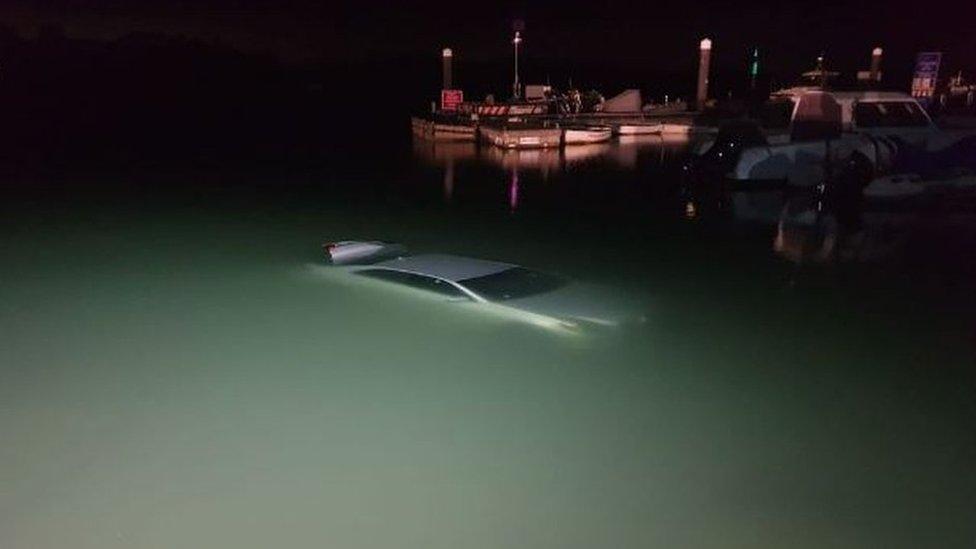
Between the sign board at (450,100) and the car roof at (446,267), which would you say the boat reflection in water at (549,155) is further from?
the car roof at (446,267)

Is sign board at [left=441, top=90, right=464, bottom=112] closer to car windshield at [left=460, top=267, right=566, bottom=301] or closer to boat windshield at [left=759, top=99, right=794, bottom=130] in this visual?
boat windshield at [left=759, top=99, right=794, bottom=130]

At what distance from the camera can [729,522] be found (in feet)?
19.5

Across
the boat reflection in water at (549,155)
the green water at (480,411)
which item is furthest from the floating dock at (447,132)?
the green water at (480,411)

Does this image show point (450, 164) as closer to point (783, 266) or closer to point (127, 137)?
point (783, 266)

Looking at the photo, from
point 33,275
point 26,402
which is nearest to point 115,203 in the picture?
point 33,275

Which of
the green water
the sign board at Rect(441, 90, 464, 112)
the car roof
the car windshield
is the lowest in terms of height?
the green water

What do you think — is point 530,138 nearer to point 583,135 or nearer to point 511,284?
point 583,135

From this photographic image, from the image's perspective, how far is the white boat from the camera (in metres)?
35.3

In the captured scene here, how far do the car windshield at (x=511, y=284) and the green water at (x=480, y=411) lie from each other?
44cm

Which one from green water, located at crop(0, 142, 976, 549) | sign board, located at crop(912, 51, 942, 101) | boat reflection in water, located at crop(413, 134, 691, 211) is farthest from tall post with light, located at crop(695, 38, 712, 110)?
green water, located at crop(0, 142, 976, 549)

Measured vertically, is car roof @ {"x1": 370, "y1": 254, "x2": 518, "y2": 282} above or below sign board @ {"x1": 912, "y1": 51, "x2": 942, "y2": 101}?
below

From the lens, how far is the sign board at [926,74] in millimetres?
24891

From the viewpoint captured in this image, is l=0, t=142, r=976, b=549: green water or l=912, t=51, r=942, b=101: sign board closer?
l=0, t=142, r=976, b=549: green water

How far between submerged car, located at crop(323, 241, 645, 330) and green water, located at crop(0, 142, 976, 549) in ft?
0.93
